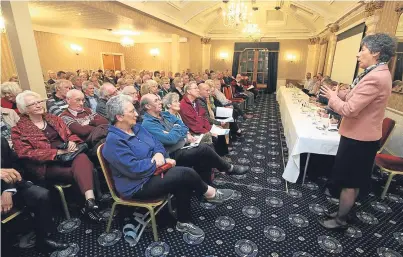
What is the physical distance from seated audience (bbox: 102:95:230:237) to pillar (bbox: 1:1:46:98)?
2147 millimetres

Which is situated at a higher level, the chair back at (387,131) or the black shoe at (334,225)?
the chair back at (387,131)

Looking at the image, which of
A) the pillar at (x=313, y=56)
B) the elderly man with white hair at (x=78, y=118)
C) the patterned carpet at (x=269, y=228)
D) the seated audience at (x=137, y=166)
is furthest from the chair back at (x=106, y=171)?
the pillar at (x=313, y=56)

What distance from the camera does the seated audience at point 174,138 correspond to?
2117 mm

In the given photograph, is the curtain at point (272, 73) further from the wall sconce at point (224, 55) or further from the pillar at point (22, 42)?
the pillar at point (22, 42)

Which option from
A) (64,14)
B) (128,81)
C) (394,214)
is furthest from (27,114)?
(64,14)

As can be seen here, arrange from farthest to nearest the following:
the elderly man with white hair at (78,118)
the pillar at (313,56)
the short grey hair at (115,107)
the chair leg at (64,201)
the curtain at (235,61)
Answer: the curtain at (235,61) → the pillar at (313,56) → the elderly man with white hair at (78,118) → the chair leg at (64,201) → the short grey hair at (115,107)

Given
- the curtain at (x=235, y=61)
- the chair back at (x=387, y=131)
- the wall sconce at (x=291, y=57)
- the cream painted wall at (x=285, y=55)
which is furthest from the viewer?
the curtain at (x=235, y=61)

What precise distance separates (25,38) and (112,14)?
7.21 ft

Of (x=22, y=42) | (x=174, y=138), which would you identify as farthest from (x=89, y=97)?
(x=174, y=138)

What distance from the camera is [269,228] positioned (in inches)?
76.7

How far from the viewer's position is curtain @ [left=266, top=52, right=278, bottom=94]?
1088cm

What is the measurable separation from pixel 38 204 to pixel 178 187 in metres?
1.01

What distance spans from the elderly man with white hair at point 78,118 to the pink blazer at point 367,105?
232 cm

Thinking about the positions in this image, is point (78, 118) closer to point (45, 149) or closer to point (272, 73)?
point (45, 149)
